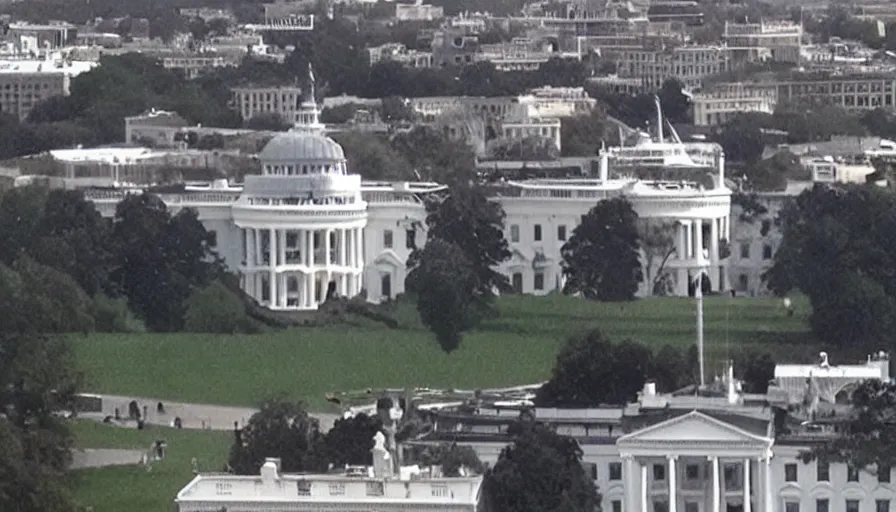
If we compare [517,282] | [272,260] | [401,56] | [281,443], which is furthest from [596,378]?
[401,56]

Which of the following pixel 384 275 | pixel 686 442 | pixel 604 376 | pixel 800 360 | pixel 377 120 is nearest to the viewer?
pixel 686 442

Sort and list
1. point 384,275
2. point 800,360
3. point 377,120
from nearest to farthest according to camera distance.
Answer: point 800,360 → point 384,275 → point 377,120

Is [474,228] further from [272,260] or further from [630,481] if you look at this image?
[630,481]

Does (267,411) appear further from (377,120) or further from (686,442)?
(377,120)

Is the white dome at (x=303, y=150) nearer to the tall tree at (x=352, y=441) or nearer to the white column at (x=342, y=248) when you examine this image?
the white column at (x=342, y=248)

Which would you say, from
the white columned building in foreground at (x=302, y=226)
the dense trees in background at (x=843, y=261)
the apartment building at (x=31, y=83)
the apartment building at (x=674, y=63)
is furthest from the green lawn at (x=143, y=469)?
the apartment building at (x=674, y=63)

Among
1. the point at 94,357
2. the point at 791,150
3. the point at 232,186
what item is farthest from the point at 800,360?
the point at 791,150
